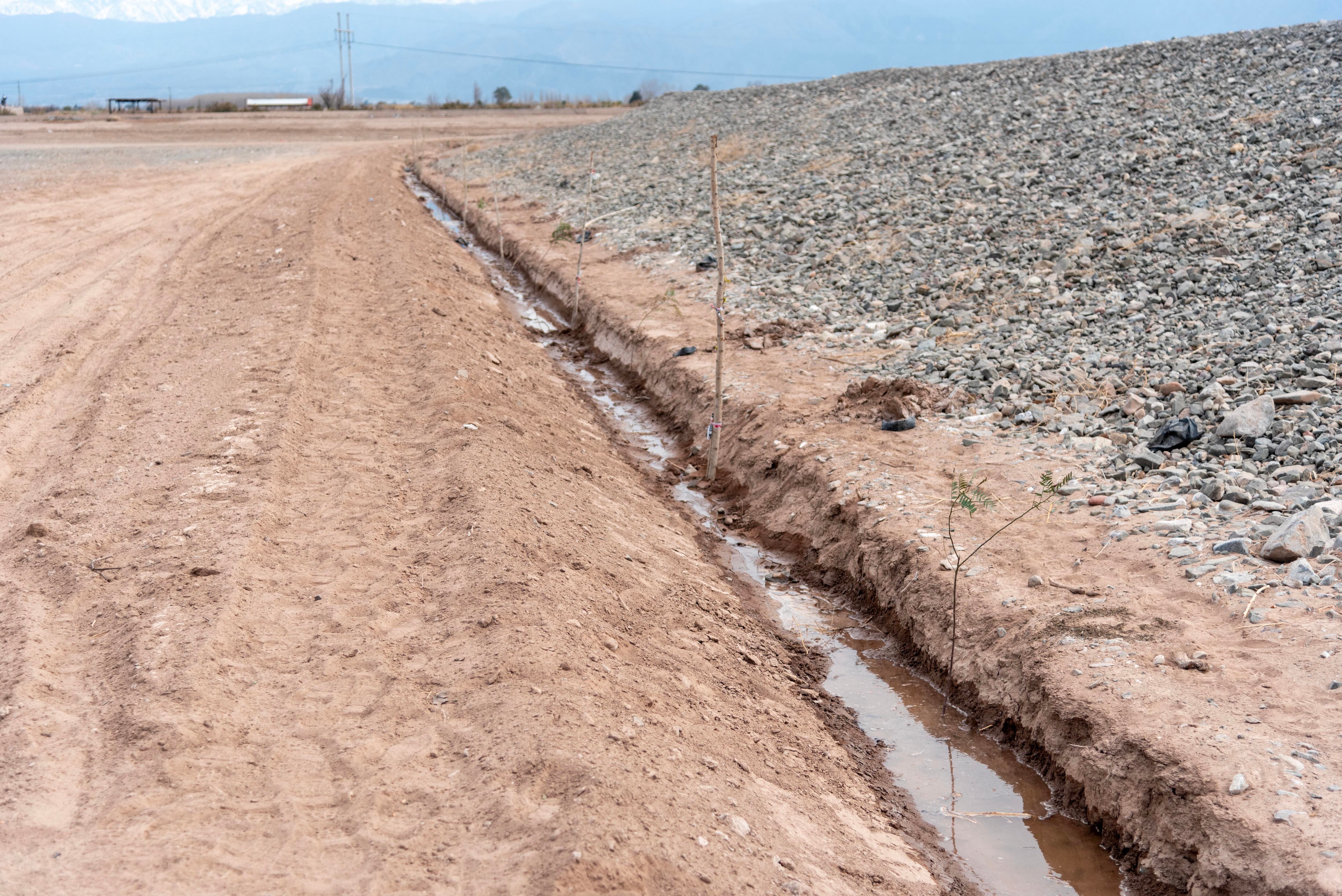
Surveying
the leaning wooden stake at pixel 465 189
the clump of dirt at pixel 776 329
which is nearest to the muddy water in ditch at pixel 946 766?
the clump of dirt at pixel 776 329

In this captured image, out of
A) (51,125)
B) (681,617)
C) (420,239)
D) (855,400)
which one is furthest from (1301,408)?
(51,125)

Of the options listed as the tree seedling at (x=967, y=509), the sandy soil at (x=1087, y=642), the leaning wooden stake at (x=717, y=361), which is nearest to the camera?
the sandy soil at (x=1087, y=642)

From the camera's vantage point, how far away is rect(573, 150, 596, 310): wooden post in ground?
1334cm

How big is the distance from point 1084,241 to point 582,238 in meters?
6.33

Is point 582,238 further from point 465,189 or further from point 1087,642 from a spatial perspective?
point 1087,642

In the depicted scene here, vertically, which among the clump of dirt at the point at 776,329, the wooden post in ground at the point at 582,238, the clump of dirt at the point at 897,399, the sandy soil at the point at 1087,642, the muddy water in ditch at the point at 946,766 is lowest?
the muddy water in ditch at the point at 946,766

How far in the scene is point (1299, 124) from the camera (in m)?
12.4

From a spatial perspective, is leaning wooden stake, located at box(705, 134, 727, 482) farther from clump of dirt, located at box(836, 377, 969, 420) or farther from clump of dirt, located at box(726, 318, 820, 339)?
clump of dirt, located at box(726, 318, 820, 339)

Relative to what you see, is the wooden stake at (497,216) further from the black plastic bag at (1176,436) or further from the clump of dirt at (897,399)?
the black plastic bag at (1176,436)

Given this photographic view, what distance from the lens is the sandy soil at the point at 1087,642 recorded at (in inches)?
161

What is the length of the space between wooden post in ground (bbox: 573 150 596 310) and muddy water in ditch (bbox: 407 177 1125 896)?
20.4 feet

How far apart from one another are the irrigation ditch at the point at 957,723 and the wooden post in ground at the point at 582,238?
4551 mm

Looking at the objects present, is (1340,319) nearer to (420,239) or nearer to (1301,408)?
(1301,408)

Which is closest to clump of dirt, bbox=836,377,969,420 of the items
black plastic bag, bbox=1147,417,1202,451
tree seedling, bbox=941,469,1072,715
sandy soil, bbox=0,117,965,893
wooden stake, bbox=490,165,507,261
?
tree seedling, bbox=941,469,1072,715
